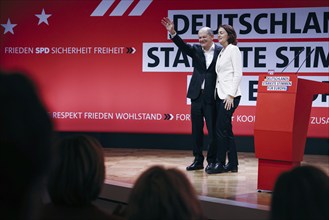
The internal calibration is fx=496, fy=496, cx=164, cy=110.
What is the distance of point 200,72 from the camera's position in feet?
14.7

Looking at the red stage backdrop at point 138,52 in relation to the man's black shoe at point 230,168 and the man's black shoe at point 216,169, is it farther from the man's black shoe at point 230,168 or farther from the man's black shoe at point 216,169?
the man's black shoe at point 216,169

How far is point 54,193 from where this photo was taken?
51.5 inches

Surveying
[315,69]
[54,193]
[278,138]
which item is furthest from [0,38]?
[54,193]

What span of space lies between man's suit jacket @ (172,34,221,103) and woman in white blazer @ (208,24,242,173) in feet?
0.29

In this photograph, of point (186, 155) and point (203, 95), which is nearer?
point (203, 95)

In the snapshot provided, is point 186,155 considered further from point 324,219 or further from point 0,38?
point 324,219

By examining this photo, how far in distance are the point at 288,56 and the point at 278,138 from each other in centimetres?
277

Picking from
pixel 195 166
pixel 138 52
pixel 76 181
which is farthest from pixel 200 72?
pixel 76 181

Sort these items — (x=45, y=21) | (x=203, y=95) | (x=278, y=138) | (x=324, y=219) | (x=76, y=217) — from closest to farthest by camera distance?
(x=324, y=219)
(x=76, y=217)
(x=278, y=138)
(x=203, y=95)
(x=45, y=21)

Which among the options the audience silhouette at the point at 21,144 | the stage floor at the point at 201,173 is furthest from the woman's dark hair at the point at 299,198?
the stage floor at the point at 201,173

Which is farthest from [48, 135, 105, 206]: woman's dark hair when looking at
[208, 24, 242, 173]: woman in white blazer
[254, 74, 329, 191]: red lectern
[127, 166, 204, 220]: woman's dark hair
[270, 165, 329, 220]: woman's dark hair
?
[208, 24, 242, 173]: woman in white blazer

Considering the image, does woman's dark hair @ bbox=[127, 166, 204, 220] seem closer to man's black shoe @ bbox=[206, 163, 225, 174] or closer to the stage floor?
the stage floor

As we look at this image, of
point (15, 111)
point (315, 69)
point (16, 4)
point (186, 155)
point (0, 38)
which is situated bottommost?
A: point (186, 155)

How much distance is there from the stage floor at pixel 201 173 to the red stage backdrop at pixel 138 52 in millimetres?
366
